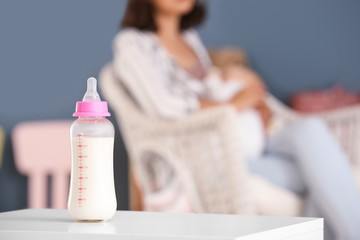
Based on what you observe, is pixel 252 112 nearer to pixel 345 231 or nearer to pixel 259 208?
pixel 259 208

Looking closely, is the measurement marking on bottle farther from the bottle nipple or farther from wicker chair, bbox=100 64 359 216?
wicker chair, bbox=100 64 359 216

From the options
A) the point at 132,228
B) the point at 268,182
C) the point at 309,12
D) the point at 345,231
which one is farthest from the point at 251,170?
the point at 309,12

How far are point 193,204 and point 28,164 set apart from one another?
947 mm

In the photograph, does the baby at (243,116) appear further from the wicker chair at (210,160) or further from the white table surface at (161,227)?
the white table surface at (161,227)

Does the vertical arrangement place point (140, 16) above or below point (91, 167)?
above

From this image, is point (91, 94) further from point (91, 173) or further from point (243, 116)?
point (243, 116)

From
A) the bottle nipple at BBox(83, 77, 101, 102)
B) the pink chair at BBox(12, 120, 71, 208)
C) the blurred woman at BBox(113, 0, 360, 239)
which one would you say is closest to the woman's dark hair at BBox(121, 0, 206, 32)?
the blurred woman at BBox(113, 0, 360, 239)

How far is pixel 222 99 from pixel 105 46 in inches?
32.7

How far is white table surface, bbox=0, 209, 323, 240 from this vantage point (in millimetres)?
815

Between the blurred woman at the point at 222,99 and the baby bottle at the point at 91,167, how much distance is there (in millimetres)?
1099

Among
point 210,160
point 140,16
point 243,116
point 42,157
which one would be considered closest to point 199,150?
point 210,160

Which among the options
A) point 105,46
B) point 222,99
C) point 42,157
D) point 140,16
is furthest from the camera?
point 105,46

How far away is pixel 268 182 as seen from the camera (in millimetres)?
2014

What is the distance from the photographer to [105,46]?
10.0ft
